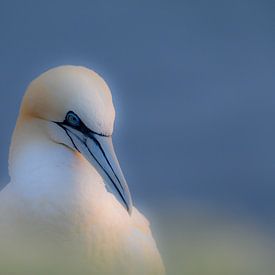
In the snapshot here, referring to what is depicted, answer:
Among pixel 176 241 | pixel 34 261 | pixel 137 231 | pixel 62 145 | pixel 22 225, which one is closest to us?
pixel 34 261

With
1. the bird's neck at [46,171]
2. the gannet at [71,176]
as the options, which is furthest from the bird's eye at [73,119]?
the bird's neck at [46,171]

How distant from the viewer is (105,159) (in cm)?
287

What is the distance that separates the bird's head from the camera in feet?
8.99

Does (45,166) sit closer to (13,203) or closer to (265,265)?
(13,203)

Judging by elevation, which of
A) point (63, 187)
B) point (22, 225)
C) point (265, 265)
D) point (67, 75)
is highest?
point (265, 265)

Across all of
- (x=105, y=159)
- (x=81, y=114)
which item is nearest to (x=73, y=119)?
(x=81, y=114)

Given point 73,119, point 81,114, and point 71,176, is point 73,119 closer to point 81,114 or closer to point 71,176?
point 81,114

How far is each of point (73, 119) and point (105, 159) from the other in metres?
0.26

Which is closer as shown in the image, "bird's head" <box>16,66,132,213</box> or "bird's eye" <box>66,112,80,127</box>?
"bird's head" <box>16,66,132,213</box>

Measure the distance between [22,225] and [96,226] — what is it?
38 cm

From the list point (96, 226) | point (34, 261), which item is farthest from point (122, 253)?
point (34, 261)

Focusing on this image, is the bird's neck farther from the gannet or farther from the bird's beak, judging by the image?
→ the bird's beak

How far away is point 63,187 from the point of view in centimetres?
291

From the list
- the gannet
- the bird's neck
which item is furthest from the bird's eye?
the bird's neck
